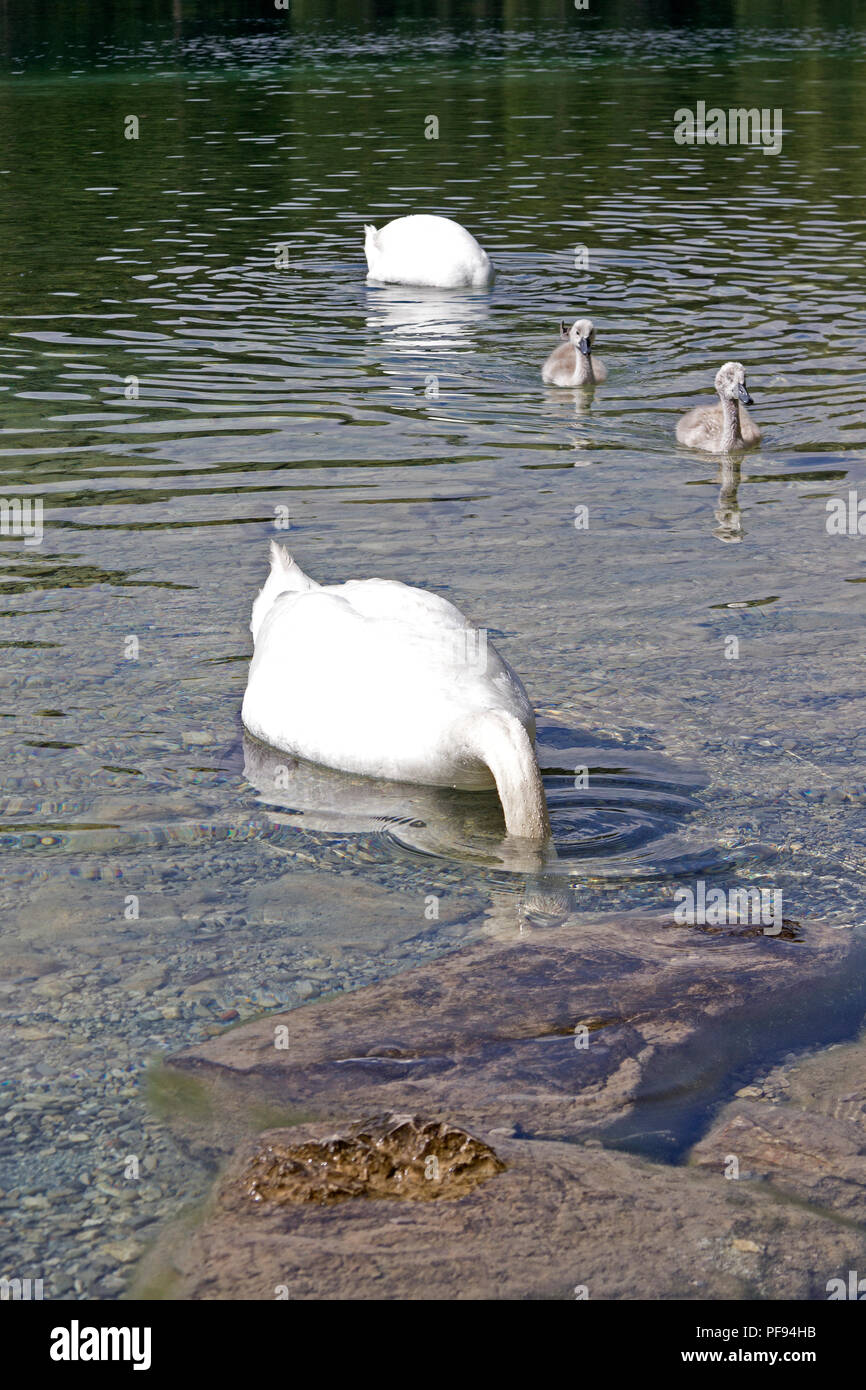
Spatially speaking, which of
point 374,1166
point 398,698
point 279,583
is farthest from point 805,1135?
point 279,583

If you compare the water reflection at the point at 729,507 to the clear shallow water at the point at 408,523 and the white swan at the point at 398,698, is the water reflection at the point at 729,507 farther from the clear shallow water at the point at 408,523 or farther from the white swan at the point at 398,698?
the white swan at the point at 398,698

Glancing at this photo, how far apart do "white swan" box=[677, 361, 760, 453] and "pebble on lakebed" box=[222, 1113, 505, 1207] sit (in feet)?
26.7

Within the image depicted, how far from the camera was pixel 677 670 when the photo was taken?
8.05m

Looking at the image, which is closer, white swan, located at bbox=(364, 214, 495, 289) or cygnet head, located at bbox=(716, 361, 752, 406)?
cygnet head, located at bbox=(716, 361, 752, 406)

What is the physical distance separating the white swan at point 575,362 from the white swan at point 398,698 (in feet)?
21.2

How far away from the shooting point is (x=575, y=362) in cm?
1330

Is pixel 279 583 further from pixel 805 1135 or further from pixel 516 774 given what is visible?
pixel 805 1135

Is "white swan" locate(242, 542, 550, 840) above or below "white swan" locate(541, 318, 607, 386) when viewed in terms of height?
below

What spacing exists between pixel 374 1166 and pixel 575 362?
9.74 m

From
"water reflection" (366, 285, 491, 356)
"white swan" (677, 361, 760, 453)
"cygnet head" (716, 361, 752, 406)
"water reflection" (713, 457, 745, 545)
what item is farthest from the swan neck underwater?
"water reflection" (366, 285, 491, 356)

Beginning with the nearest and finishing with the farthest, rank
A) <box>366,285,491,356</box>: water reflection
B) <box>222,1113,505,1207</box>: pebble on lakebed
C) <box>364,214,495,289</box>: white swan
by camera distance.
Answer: <box>222,1113,505,1207</box>: pebble on lakebed, <box>366,285,491,356</box>: water reflection, <box>364,214,495,289</box>: white swan

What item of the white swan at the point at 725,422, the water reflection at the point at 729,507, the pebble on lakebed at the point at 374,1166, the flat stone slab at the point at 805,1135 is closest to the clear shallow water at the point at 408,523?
the water reflection at the point at 729,507

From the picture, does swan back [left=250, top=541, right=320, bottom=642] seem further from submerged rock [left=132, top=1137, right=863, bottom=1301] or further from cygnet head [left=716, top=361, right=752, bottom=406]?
cygnet head [left=716, top=361, right=752, bottom=406]

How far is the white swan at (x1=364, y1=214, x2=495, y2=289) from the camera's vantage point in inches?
672
